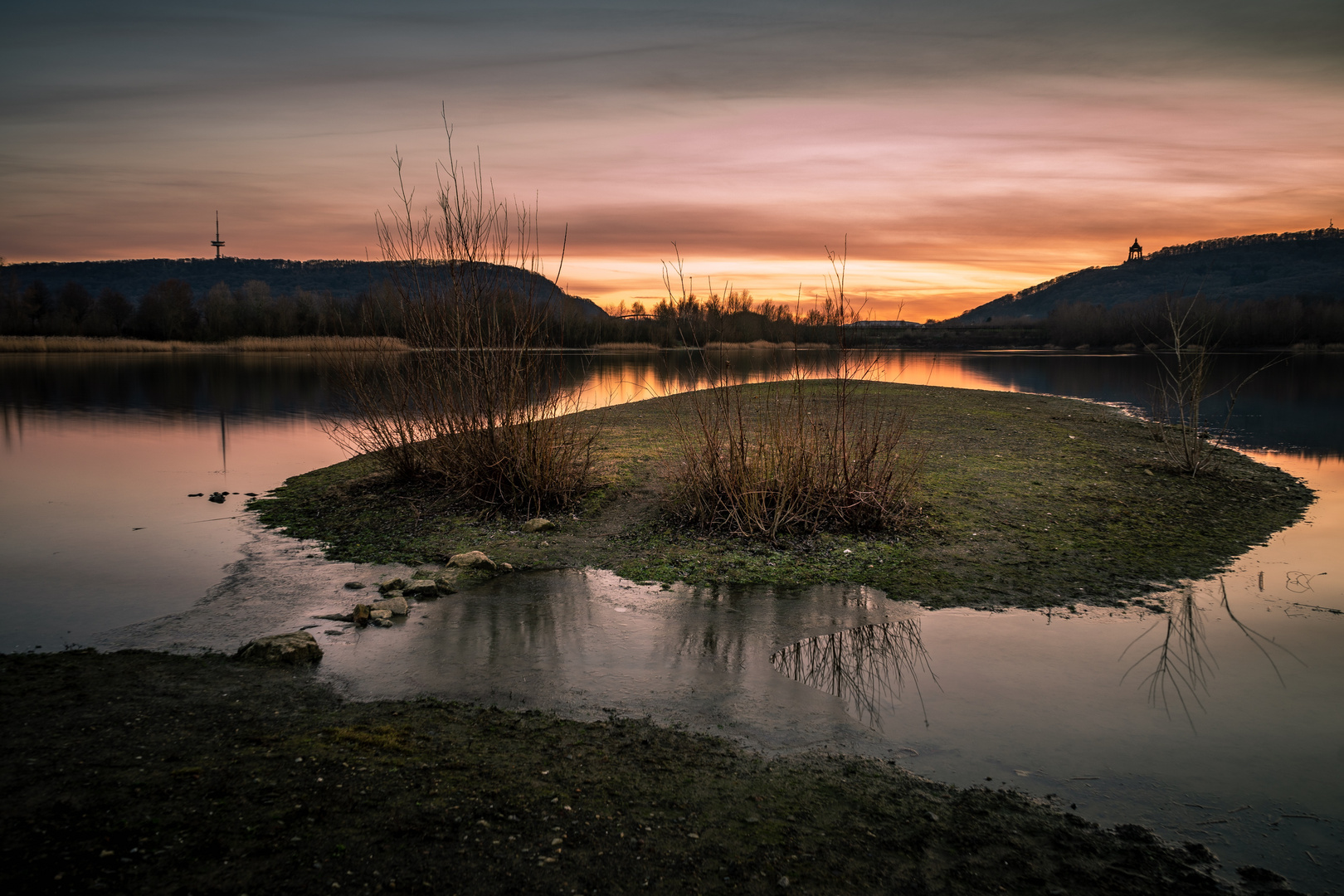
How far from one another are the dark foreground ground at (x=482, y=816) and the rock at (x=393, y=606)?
4.92 ft

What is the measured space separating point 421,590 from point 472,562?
2.20 feet

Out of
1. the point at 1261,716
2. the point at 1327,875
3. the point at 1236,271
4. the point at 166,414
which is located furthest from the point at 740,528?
the point at 1236,271

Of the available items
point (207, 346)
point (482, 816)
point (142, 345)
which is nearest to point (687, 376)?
point (482, 816)

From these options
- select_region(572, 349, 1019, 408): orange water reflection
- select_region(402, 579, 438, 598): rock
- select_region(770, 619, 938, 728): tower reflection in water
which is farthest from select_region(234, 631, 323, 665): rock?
select_region(572, 349, 1019, 408): orange water reflection

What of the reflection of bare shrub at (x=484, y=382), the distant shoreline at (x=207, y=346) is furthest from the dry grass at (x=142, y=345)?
the reflection of bare shrub at (x=484, y=382)

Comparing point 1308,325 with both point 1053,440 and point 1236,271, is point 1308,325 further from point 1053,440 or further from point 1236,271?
point 1236,271

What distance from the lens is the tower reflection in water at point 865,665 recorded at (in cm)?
416

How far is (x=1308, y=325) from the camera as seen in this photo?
244 feet

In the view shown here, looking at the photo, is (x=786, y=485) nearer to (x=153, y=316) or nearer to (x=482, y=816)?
(x=482, y=816)

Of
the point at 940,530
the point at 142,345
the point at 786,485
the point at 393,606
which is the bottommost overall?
the point at 393,606

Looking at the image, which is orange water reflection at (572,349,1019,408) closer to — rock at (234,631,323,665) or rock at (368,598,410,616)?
rock at (368,598,410,616)

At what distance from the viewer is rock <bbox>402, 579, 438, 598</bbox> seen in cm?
571

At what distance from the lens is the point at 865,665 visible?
4.59 meters

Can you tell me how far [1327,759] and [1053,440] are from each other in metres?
10.3
